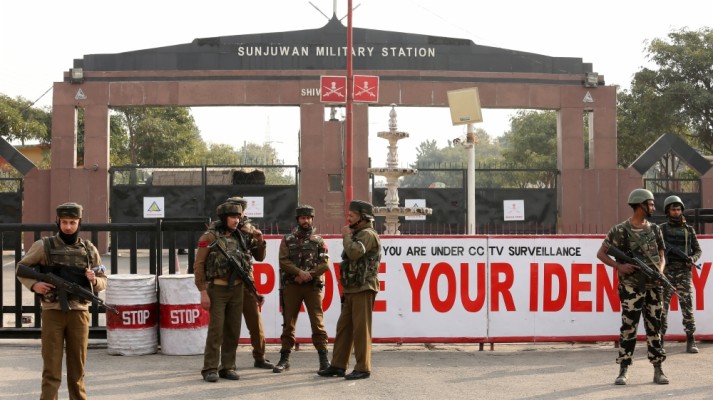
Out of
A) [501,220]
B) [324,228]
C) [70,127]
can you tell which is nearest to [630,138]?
[501,220]

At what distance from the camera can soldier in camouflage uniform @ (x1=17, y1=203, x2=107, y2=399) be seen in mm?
7402

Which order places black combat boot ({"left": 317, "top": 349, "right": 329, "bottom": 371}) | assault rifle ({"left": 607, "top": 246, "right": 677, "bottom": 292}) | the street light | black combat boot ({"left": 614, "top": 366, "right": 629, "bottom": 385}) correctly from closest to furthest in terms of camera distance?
assault rifle ({"left": 607, "top": 246, "right": 677, "bottom": 292}) → black combat boot ({"left": 614, "top": 366, "right": 629, "bottom": 385}) → black combat boot ({"left": 317, "top": 349, "right": 329, "bottom": 371}) → the street light

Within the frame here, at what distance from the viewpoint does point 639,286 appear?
8953 millimetres

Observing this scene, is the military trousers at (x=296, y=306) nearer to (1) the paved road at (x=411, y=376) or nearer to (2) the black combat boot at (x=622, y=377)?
(1) the paved road at (x=411, y=376)

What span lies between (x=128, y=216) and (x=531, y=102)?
43.4 feet

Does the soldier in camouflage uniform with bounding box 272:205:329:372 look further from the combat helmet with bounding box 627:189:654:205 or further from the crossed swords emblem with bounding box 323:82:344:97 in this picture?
the crossed swords emblem with bounding box 323:82:344:97

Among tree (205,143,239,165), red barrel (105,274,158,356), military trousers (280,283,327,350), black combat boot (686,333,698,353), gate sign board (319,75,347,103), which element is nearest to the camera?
military trousers (280,283,327,350)

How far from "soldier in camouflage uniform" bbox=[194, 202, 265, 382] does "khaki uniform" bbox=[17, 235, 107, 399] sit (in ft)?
5.39

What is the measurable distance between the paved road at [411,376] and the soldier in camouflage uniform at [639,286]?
12.1 inches

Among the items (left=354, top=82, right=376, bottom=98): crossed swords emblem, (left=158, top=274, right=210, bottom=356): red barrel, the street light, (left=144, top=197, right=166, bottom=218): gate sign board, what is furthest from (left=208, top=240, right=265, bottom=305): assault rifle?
(left=144, top=197, right=166, bottom=218): gate sign board

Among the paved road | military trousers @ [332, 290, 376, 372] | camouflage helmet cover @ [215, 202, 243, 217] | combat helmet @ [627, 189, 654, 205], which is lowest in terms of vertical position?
the paved road

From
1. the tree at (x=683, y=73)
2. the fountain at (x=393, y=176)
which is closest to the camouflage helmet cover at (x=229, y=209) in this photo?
the fountain at (x=393, y=176)

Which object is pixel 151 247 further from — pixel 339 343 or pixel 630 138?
pixel 630 138

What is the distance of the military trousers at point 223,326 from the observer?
29.8 ft
